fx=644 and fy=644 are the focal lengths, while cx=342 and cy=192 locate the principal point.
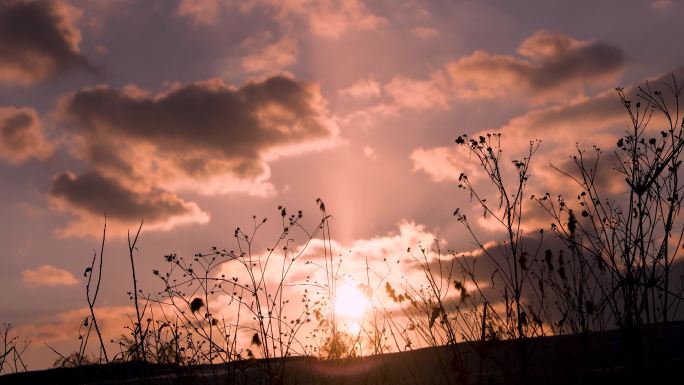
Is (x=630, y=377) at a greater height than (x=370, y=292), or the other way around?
(x=370, y=292)

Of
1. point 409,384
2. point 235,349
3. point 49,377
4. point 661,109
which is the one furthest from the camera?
point 49,377

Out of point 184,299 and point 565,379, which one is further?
point 184,299

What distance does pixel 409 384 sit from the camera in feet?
18.8

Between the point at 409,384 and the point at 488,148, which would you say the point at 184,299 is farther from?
the point at 488,148

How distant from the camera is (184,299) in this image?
5.55 metres

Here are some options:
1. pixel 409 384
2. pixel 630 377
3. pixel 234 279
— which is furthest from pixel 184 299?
pixel 630 377

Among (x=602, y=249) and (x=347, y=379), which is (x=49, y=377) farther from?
(x=602, y=249)

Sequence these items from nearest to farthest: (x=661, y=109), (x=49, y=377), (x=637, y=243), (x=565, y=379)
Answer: (x=637, y=243), (x=565, y=379), (x=661, y=109), (x=49, y=377)

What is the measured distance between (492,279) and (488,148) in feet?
3.45

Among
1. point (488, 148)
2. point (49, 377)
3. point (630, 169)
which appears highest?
point (488, 148)

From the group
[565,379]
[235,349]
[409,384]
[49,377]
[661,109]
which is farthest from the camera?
[49,377]

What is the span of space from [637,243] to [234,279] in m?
3.17

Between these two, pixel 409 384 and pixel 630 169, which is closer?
pixel 630 169

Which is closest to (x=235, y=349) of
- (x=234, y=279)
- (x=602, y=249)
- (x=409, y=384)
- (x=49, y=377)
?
(x=234, y=279)
